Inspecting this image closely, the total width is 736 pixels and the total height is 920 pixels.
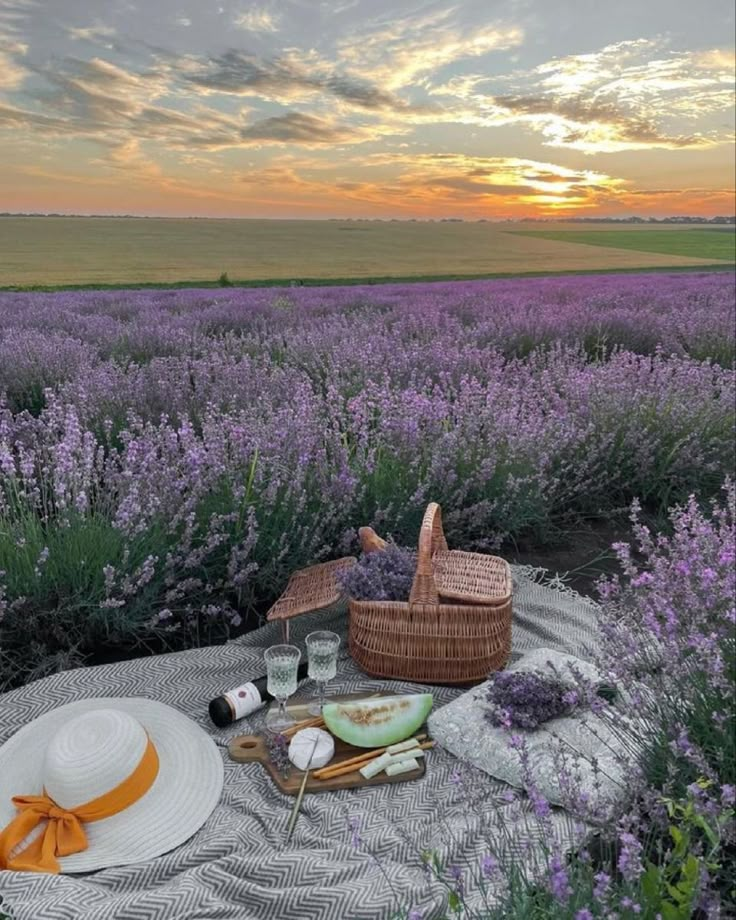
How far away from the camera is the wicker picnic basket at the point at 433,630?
Result: 271 centimetres

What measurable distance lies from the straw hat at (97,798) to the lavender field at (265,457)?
0.64m

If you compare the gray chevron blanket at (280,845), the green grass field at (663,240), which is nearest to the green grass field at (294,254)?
the green grass field at (663,240)

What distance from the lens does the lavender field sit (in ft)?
9.55

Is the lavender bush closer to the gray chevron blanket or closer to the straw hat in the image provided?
the gray chevron blanket

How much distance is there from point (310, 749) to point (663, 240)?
126ft

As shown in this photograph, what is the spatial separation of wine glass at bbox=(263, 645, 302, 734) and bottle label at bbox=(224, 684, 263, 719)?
0.19 ft

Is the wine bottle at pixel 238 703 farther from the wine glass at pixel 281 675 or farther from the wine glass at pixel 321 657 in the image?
the wine glass at pixel 321 657

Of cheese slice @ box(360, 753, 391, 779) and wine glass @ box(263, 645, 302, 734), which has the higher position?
wine glass @ box(263, 645, 302, 734)

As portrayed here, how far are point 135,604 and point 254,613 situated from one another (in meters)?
0.61

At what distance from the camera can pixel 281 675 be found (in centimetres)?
246

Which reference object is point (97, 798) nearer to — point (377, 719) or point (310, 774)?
point (310, 774)

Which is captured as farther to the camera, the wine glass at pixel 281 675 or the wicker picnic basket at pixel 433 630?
the wicker picnic basket at pixel 433 630

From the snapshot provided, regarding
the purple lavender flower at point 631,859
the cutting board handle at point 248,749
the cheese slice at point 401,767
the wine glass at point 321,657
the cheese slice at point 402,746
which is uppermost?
the purple lavender flower at point 631,859

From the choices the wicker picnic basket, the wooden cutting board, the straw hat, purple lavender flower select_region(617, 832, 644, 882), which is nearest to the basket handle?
the wicker picnic basket
